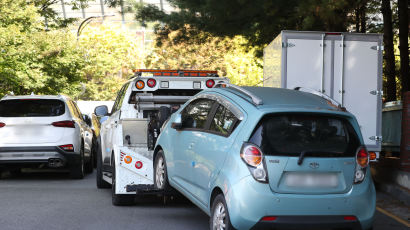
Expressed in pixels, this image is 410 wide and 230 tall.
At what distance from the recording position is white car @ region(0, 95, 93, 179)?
11.9 metres

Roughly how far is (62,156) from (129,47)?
40907 mm

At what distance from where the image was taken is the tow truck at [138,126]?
8508 millimetres

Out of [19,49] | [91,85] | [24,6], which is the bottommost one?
[91,85]

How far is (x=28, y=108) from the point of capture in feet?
40.3

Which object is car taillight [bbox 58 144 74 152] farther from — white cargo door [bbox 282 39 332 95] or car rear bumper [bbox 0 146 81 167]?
white cargo door [bbox 282 39 332 95]

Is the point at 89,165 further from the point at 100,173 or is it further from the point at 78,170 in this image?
the point at 100,173

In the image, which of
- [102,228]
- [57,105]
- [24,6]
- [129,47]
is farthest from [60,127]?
[129,47]

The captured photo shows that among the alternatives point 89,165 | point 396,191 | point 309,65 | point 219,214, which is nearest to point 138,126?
point 219,214

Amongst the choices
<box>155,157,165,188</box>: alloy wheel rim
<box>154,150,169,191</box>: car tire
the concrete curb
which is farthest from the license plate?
the concrete curb

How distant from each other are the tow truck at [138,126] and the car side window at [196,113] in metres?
1.27

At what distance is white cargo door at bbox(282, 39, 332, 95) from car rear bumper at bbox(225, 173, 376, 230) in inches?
219

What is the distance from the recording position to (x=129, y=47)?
5231cm

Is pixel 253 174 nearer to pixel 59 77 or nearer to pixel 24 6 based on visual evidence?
pixel 24 6

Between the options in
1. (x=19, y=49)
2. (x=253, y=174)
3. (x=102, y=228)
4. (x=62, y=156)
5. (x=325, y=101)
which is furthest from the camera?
(x=19, y=49)
